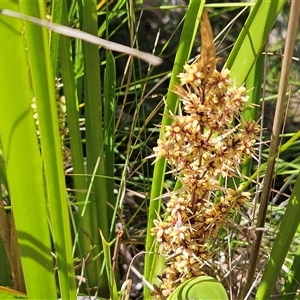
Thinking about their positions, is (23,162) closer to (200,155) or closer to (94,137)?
(200,155)

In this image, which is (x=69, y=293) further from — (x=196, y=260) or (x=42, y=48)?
(x=42, y=48)

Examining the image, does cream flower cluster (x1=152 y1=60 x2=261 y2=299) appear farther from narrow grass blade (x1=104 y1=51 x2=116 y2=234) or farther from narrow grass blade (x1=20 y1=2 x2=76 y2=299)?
narrow grass blade (x1=104 y1=51 x2=116 y2=234)

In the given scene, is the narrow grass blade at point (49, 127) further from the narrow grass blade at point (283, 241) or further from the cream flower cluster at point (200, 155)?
the narrow grass blade at point (283, 241)

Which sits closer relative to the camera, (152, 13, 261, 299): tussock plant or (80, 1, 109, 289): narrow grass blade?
(152, 13, 261, 299): tussock plant

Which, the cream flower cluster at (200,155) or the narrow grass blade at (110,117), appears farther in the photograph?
the narrow grass blade at (110,117)

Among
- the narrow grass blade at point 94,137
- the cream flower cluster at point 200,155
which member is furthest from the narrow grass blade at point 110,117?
the cream flower cluster at point 200,155

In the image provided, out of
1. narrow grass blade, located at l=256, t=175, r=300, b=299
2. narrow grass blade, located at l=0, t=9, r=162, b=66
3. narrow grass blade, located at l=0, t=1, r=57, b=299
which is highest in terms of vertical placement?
narrow grass blade, located at l=0, t=9, r=162, b=66

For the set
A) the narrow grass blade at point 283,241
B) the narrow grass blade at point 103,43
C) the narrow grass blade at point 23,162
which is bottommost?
the narrow grass blade at point 283,241

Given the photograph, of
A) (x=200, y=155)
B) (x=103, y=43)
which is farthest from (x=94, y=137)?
(x=103, y=43)

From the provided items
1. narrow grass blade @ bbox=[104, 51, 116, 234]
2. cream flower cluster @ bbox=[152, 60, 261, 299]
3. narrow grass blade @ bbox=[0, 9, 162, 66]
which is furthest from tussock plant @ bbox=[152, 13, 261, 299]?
narrow grass blade @ bbox=[104, 51, 116, 234]
